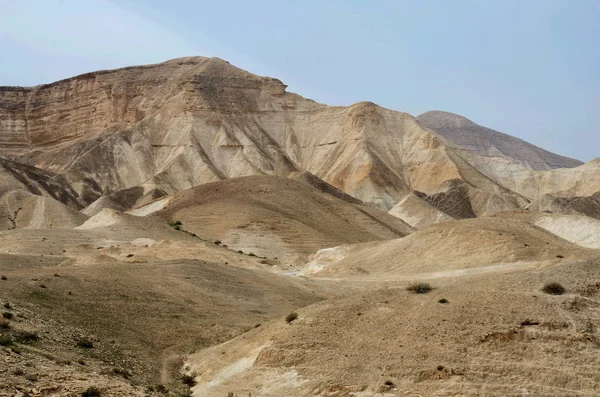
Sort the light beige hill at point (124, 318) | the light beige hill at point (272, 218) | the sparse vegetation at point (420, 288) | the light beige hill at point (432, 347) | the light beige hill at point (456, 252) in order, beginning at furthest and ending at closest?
the light beige hill at point (272, 218) → the light beige hill at point (456, 252) → the sparse vegetation at point (420, 288) → the light beige hill at point (124, 318) → the light beige hill at point (432, 347)

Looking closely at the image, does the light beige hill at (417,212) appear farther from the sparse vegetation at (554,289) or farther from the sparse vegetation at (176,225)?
the sparse vegetation at (554,289)

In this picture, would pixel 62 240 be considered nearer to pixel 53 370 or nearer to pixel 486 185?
pixel 53 370

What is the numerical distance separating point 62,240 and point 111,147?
6057 cm

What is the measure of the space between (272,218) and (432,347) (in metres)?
45.5

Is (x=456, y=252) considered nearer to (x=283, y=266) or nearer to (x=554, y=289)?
(x=283, y=266)

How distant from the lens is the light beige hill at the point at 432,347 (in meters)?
14.8

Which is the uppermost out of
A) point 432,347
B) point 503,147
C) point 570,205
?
point 503,147

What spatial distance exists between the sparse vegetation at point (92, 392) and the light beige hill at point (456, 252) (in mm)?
21134

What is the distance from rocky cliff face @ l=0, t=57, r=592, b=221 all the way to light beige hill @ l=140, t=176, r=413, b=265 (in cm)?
→ 2390

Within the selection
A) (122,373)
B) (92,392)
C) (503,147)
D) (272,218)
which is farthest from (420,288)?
(503,147)

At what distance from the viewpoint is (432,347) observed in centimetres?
1600

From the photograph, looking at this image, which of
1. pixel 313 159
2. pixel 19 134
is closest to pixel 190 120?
pixel 313 159

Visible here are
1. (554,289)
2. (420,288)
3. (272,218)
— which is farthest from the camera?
(272,218)

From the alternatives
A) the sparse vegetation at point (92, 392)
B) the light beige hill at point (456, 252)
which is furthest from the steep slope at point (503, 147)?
the sparse vegetation at point (92, 392)
